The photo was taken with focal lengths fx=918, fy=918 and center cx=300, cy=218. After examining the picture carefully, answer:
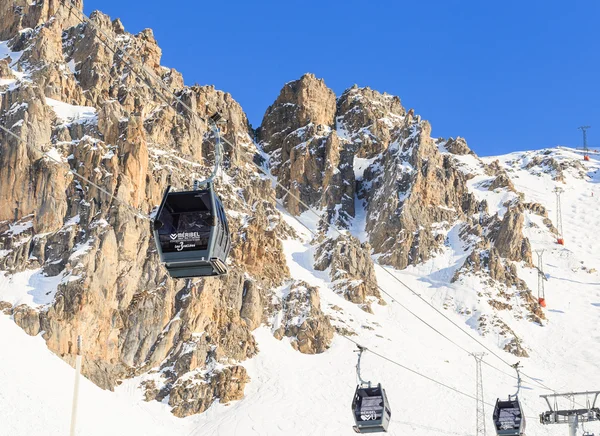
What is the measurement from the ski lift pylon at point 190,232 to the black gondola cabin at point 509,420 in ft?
91.7

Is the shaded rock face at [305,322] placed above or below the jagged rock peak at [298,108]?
below

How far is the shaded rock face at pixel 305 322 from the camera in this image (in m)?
110

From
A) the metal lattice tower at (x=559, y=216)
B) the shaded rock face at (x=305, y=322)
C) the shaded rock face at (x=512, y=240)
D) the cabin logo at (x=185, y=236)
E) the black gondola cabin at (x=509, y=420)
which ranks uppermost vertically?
the metal lattice tower at (x=559, y=216)

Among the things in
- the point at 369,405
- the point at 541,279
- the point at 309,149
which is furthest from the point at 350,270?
the point at 369,405

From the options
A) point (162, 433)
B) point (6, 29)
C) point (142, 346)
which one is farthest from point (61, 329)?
point (6, 29)

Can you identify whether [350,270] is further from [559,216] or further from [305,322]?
[559,216]

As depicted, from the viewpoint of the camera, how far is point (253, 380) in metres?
101

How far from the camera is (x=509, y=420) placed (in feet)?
140

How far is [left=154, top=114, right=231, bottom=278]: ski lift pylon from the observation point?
58.0 ft

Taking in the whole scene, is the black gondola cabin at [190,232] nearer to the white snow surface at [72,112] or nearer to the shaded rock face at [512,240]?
the white snow surface at [72,112]

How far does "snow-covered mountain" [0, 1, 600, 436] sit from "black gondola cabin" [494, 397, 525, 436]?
23770 mm

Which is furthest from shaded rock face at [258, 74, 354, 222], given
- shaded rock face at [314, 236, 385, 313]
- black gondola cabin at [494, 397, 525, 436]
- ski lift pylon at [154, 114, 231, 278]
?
ski lift pylon at [154, 114, 231, 278]

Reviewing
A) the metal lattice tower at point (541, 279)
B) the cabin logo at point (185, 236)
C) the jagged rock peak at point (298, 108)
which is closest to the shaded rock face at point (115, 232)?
the jagged rock peak at point (298, 108)

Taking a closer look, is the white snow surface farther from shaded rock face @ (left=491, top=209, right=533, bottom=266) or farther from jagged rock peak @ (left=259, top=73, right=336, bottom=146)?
shaded rock face @ (left=491, top=209, right=533, bottom=266)
